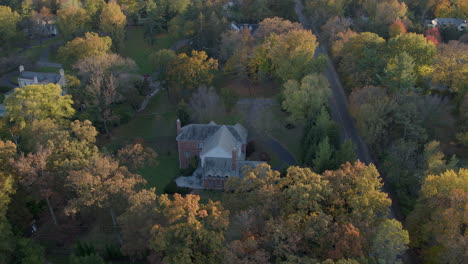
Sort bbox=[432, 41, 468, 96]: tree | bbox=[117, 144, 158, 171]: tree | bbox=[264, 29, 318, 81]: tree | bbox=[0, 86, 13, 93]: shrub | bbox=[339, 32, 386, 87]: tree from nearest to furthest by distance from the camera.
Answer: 1. bbox=[117, 144, 158, 171]: tree
2. bbox=[432, 41, 468, 96]: tree
3. bbox=[339, 32, 386, 87]: tree
4. bbox=[264, 29, 318, 81]: tree
5. bbox=[0, 86, 13, 93]: shrub

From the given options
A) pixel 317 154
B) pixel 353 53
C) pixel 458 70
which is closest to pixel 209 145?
pixel 317 154

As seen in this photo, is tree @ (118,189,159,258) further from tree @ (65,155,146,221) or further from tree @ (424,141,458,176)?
tree @ (424,141,458,176)

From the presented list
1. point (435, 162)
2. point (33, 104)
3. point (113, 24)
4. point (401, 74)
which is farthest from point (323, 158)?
point (113, 24)

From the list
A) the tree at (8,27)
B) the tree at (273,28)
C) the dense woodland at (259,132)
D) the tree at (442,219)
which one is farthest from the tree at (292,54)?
the tree at (8,27)

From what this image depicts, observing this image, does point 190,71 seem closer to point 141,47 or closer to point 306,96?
→ point 306,96

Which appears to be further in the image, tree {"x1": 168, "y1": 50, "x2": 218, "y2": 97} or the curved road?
tree {"x1": 168, "y1": 50, "x2": 218, "y2": 97}

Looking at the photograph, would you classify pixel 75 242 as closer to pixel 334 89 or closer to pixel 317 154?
pixel 317 154

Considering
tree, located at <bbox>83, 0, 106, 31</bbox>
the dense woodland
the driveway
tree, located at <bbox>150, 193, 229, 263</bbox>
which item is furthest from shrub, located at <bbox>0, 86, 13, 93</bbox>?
tree, located at <bbox>150, 193, 229, 263</bbox>
